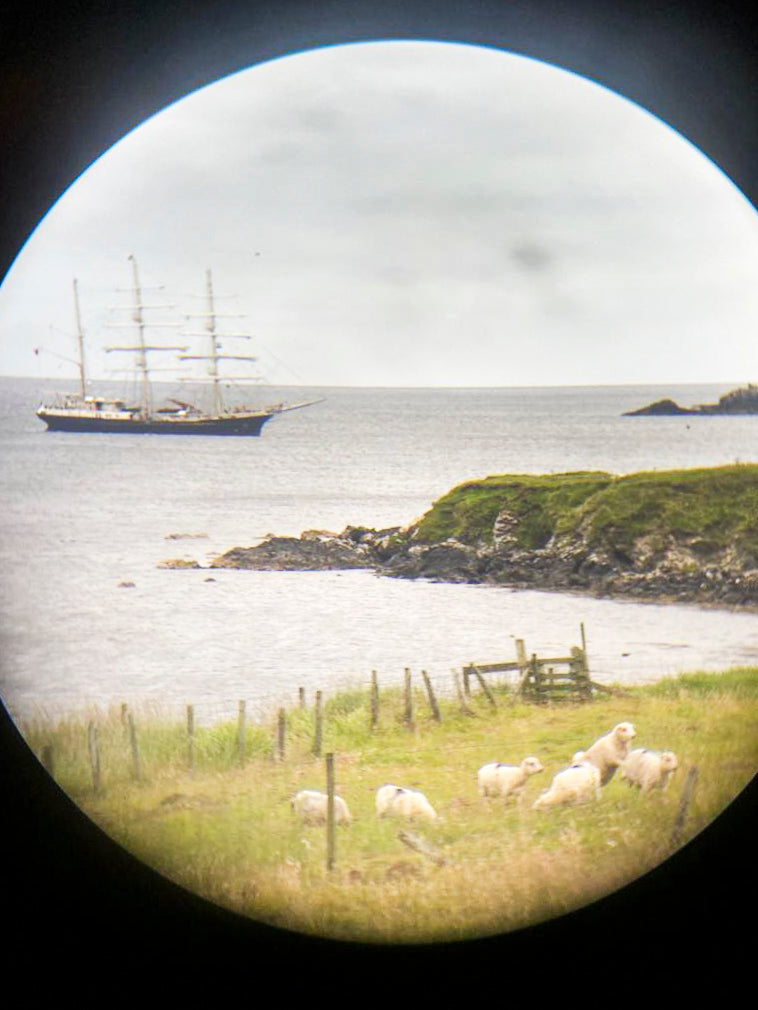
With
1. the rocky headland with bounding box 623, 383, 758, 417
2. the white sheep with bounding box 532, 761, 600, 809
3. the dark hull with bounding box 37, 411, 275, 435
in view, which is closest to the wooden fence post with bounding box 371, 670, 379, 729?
the white sheep with bounding box 532, 761, 600, 809

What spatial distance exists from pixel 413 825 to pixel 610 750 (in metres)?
0.54

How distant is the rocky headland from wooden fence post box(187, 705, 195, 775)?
1435 millimetres

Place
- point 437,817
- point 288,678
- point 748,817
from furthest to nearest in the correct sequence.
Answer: point 288,678 → point 437,817 → point 748,817

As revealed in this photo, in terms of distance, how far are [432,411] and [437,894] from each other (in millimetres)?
1238

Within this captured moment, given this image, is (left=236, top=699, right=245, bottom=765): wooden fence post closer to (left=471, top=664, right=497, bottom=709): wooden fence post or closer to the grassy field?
the grassy field

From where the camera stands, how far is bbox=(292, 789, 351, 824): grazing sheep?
2.34 m

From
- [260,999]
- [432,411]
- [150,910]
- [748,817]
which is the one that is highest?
[432,411]

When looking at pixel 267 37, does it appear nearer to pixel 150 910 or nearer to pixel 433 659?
pixel 433 659

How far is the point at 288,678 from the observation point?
2.54 m

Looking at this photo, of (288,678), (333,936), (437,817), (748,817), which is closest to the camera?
(748,817)

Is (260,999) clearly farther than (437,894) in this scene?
No

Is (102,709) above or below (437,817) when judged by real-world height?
above

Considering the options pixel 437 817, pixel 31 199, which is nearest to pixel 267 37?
pixel 31 199

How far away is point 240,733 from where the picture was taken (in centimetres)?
249
